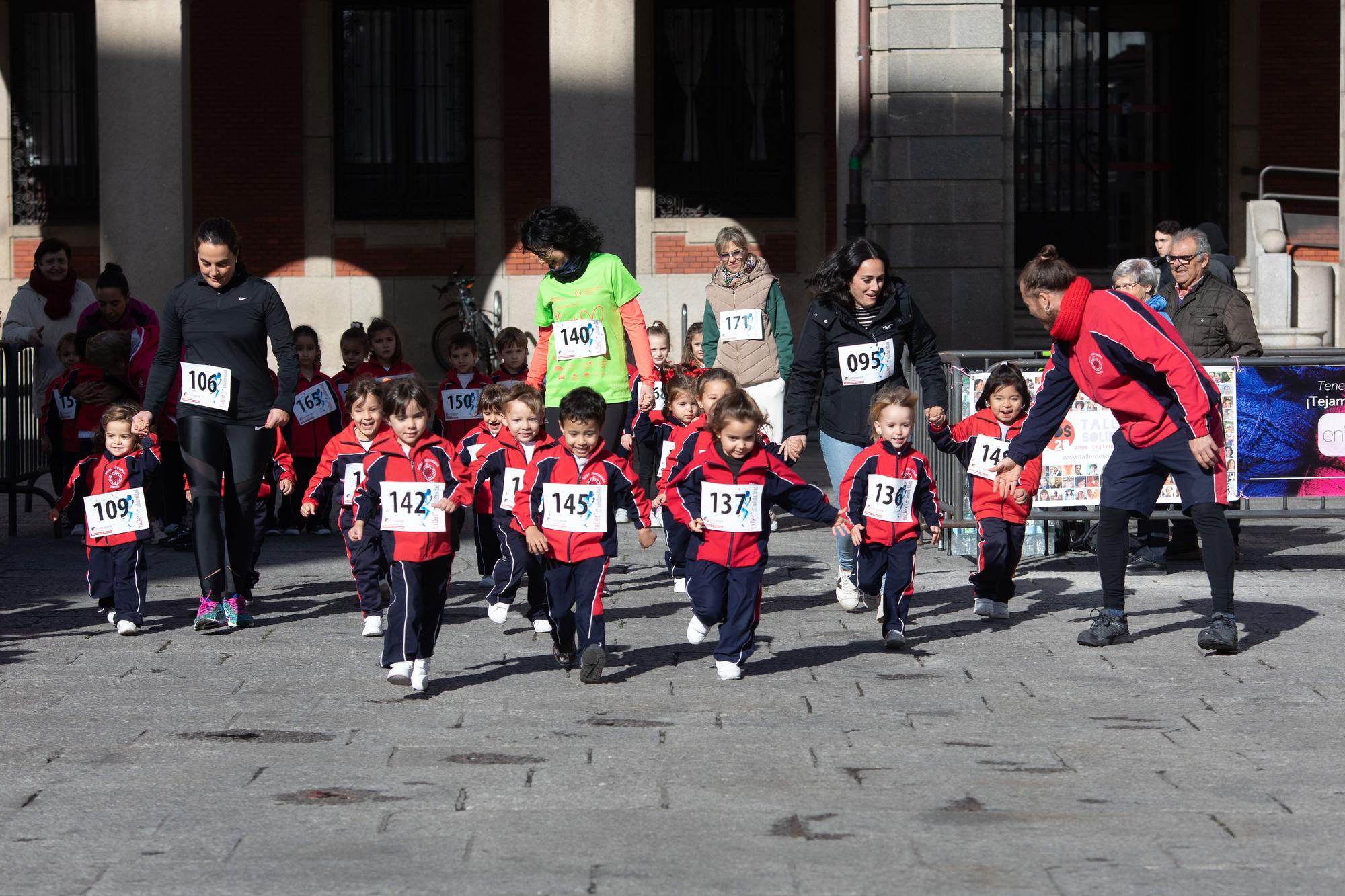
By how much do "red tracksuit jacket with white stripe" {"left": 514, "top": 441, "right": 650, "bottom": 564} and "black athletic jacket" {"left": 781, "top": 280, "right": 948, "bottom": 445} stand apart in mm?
1606

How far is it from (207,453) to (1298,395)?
591 centimetres

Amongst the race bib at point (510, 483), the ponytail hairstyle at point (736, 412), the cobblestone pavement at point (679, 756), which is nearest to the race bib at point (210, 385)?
the cobblestone pavement at point (679, 756)

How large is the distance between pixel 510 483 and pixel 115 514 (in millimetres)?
1932

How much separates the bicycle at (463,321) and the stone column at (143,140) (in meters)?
4.69

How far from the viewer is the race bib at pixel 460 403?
12.3 m

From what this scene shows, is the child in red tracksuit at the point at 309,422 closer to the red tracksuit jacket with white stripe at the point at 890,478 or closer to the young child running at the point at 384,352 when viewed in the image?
the young child running at the point at 384,352

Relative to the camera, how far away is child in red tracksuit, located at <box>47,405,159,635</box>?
9.13m

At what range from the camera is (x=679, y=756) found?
6473 mm

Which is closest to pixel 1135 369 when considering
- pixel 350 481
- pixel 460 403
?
pixel 350 481

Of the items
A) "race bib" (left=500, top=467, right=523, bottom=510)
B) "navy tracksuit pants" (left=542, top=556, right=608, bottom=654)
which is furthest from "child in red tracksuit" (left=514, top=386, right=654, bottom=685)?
"race bib" (left=500, top=467, right=523, bottom=510)

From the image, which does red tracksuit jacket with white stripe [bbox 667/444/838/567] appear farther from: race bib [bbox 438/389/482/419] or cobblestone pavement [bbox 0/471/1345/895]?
race bib [bbox 438/389/482/419]

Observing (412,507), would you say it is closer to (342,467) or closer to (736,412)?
(736,412)

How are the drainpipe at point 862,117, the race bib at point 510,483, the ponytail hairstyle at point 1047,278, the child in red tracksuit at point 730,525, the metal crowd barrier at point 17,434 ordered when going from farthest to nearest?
the drainpipe at point 862,117 → the metal crowd barrier at point 17,434 → the race bib at point 510,483 → the ponytail hairstyle at point 1047,278 → the child in red tracksuit at point 730,525

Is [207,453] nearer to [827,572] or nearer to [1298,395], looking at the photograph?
[827,572]
